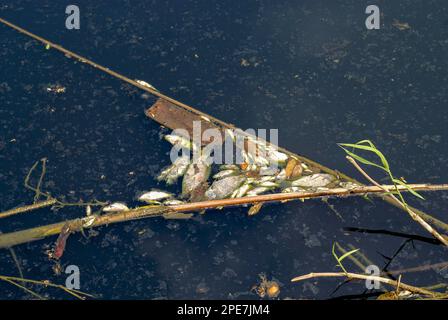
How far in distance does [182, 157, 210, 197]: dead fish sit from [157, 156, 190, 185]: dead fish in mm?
18

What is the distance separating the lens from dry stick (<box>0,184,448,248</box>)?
1.53m

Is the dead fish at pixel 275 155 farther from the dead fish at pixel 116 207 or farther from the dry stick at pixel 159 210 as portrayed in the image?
the dead fish at pixel 116 207

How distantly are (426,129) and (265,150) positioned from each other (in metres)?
0.58

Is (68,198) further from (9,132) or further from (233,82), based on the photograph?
(233,82)

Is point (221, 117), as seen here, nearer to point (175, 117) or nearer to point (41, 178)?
point (175, 117)

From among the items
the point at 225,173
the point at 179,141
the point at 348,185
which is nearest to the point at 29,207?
the point at 179,141

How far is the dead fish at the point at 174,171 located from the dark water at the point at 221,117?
0.11ft

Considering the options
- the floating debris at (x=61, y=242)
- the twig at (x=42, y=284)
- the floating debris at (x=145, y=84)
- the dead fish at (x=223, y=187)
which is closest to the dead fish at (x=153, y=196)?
the dead fish at (x=223, y=187)

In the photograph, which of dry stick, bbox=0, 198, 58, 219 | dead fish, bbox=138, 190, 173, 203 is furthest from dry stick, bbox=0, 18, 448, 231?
dry stick, bbox=0, 198, 58, 219

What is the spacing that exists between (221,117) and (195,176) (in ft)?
0.95

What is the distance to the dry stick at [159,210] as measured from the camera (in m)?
1.53

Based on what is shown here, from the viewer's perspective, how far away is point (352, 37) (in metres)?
2.06

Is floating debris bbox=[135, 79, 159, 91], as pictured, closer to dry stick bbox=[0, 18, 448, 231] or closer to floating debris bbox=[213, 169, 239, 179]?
dry stick bbox=[0, 18, 448, 231]

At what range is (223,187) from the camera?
64.0 inches
